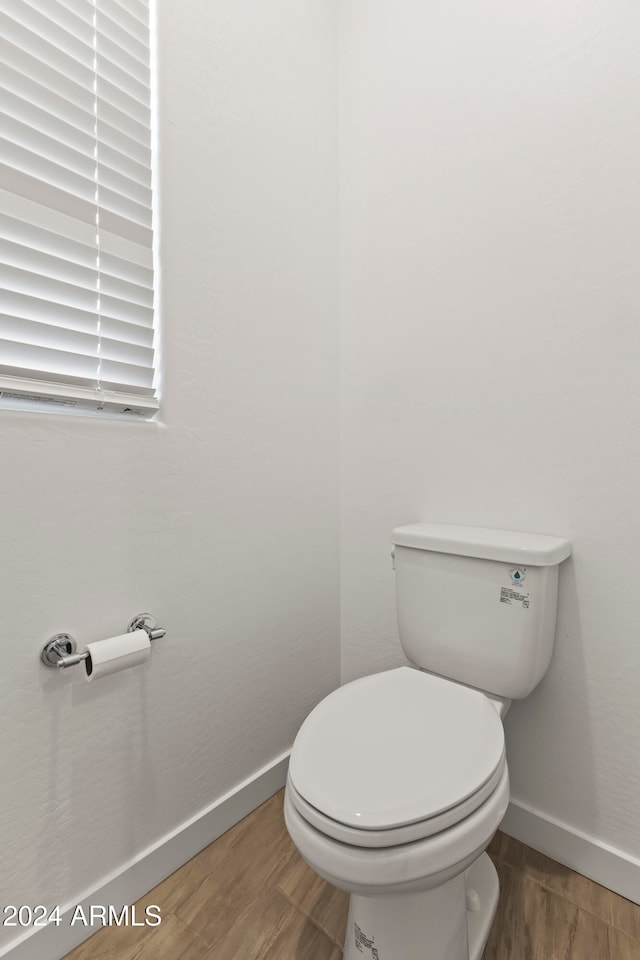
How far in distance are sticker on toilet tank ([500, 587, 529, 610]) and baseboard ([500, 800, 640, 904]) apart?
58cm

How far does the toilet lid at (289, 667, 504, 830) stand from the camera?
0.67 m

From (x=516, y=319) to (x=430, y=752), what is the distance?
3.23 ft

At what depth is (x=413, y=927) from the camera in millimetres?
786

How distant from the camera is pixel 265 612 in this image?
1.30 meters

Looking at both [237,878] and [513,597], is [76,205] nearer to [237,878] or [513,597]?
[513,597]

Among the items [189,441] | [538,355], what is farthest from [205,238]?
[538,355]

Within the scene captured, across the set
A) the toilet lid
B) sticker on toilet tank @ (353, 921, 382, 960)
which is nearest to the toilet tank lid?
the toilet lid

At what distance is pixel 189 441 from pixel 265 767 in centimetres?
94

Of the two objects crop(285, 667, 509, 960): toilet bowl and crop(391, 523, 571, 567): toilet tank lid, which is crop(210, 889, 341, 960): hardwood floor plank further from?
crop(391, 523, 571, 567): toilet tank lid

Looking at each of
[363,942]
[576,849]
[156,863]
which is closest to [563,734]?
[576,849]

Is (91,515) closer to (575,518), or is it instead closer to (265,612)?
(265,612)

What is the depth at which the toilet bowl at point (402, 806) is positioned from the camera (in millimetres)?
653

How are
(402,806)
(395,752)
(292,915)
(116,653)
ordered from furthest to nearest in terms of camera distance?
(292,915) < (116,653) < (395,752) < (402,806)

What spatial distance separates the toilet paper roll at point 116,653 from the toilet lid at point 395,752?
35 cm
